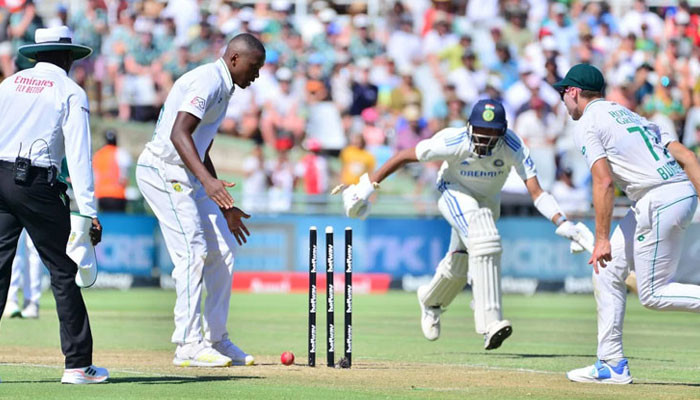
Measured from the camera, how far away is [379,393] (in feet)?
29.3

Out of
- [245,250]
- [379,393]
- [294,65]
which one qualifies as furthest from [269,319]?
[294,65]

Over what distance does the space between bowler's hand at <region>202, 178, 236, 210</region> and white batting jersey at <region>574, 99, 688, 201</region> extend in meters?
2.60

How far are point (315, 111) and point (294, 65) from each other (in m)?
1.71

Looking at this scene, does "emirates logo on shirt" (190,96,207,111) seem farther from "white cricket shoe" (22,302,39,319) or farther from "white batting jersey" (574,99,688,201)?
"white cricket shoe" (22,302,39,319)

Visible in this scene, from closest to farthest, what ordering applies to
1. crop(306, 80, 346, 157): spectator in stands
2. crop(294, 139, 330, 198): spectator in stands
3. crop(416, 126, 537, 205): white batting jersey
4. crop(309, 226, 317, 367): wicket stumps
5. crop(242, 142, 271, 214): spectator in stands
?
1. crop(309, 226, 317, 367): wicket stumps
2. crop(416, 126, 537, 205): white batting jersey
3. crop(294, 139, 330, 198): spectator in stands
4. crop(242, 142, 271, 214): spectator in stands
5. crop(306, 80, 346, 157): spectator in stands

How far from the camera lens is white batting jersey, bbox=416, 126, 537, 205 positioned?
1227 cm

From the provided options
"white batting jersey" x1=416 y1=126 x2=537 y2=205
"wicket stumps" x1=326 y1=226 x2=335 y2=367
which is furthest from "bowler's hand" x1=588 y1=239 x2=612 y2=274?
"white batting jersey" x1=416 y1=126 x2=537 y2=205

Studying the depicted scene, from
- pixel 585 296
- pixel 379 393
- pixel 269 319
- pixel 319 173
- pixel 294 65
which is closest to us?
pixel 379 393

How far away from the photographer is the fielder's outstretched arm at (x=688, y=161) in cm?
930

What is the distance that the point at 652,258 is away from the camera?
949cm

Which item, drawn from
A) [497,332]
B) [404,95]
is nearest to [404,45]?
[404,95]

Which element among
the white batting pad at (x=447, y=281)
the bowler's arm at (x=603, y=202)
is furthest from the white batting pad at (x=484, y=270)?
the bowler's arm at (x=603, y=202)

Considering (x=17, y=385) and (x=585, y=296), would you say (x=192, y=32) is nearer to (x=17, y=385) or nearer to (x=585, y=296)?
(x=585, y=296)

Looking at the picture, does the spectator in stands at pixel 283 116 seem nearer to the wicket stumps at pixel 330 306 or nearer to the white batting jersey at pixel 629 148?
the wicket stumps at pixel 330 306
